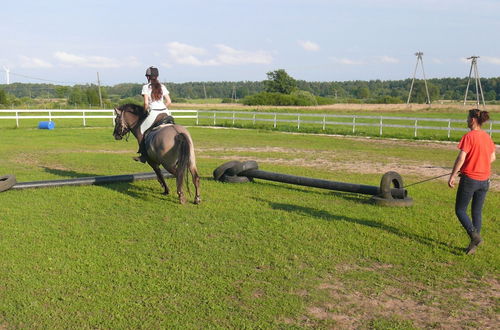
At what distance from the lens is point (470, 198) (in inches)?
243

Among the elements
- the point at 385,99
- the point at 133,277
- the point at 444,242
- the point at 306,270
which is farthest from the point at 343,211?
the point at 385,99

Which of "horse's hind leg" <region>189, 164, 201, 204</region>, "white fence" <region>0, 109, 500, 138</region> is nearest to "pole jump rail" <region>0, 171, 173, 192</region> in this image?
"horse's hind leg" <region>189, 164, 201, 204</region>

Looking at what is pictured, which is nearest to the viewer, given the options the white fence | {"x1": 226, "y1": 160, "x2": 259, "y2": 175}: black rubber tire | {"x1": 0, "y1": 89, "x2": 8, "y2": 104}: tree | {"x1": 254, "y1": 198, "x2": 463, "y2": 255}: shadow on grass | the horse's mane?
{"x1": 254, "y1": 198, "x2": 463, "y2": 255}: shadow on grass

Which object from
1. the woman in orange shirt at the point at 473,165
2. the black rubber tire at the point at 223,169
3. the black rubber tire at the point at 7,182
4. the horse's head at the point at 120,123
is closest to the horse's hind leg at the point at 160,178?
the horse's head at the point at 120,123

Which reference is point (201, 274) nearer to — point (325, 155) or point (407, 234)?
point (407, 234)

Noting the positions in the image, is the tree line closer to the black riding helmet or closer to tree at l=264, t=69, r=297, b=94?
tree at l=264, t=69, r=297, b=94

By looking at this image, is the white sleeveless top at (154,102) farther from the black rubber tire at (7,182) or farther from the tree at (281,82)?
the tree at (281,82)

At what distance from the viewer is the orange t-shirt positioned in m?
6.02

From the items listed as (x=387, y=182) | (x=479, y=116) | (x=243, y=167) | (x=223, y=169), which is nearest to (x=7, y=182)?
(x=223, y=169)

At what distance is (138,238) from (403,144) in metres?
18.1

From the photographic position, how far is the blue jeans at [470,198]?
20.0 feet

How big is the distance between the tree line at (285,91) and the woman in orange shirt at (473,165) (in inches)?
2947

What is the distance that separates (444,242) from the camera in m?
6.67

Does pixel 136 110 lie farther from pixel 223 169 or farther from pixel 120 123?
pixel 223 169
